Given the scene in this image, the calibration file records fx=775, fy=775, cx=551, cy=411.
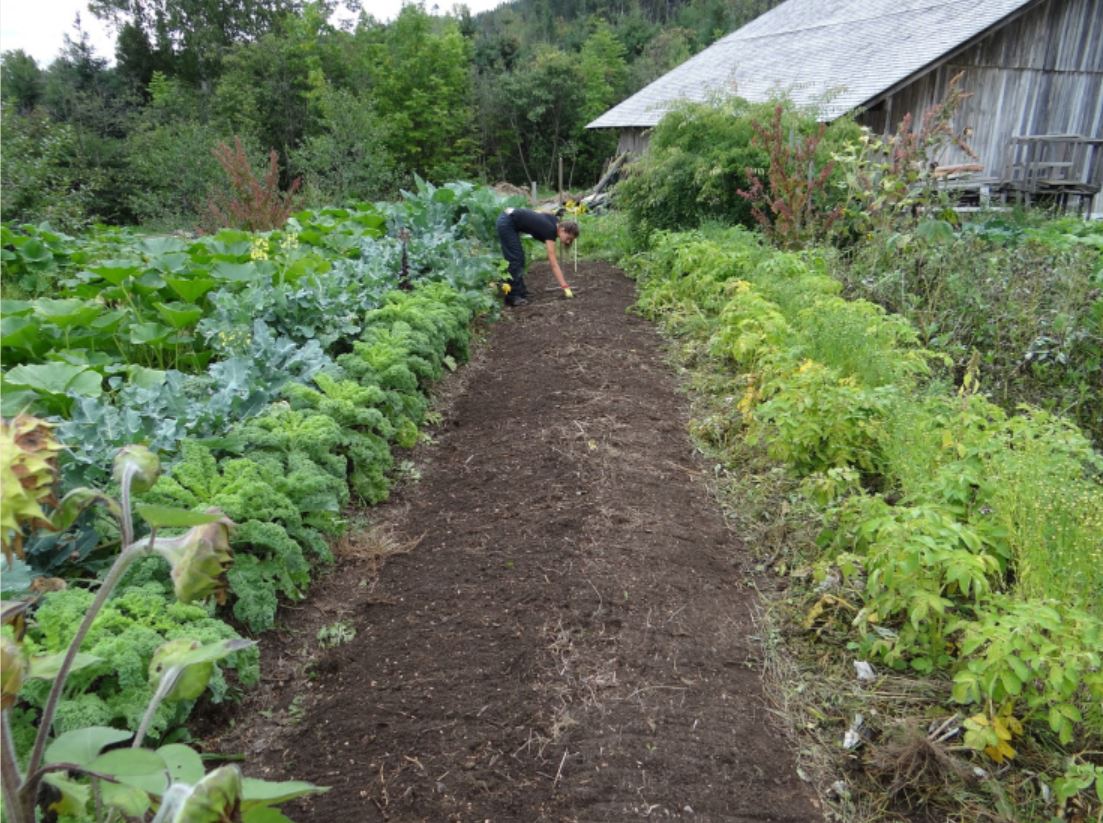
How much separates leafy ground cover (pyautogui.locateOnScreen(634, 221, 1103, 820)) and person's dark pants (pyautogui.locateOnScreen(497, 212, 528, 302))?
446 cm

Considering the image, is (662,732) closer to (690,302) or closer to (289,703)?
(289,703)

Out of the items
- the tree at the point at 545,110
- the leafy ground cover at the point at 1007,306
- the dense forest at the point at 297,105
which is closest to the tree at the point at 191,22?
the dense forest at the point at 297,105

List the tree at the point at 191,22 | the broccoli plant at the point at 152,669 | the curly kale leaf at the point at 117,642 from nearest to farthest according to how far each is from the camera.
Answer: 1. the broccoli plant at the point at 152,669
2. the curly kale leaf at the point at 117,642
3. the tree at the point at 191,22

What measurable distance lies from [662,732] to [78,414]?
2.70 m

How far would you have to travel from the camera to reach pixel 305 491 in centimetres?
337

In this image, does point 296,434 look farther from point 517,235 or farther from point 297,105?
point 297,105

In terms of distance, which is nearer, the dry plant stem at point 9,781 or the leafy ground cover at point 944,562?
the dry plant stem at point 9,781

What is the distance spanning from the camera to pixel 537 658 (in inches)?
116

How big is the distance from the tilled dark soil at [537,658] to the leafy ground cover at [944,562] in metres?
0.41

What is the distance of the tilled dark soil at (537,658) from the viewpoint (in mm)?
2441

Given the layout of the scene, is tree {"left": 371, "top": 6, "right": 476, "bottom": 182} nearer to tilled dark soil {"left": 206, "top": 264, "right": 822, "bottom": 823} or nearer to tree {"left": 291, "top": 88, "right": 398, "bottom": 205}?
tree {"left": 291, "top": 88, "right": 398, "bottom": 205}

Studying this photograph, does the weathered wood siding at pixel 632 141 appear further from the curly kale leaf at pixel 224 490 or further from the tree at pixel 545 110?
the curly kale leaf at pixel 224 490

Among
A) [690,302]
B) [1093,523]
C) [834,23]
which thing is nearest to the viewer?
[1093,523]

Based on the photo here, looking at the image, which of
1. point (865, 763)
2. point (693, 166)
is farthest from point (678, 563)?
point (693, 166)
